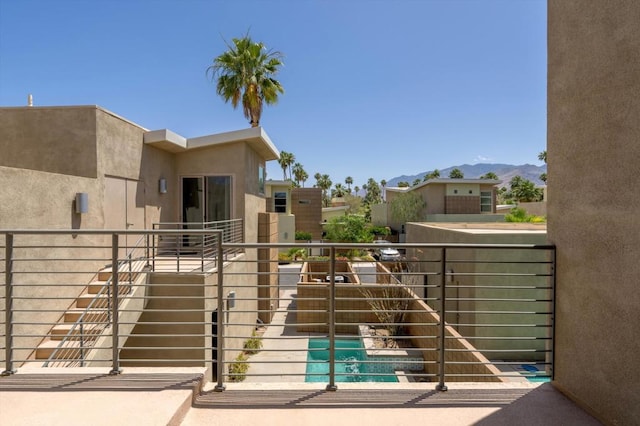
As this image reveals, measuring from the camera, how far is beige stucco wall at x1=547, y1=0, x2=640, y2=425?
6.61 feet

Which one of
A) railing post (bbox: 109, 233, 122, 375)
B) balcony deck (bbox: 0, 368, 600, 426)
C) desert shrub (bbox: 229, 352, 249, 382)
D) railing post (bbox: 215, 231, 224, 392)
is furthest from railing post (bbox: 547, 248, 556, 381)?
desert shrub (bbox: 229, 352, 249, 382)

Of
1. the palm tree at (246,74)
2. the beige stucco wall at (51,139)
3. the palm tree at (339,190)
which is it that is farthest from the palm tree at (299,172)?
the beige stucco wall at (51,139)

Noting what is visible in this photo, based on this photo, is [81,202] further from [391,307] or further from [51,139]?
[391,307]

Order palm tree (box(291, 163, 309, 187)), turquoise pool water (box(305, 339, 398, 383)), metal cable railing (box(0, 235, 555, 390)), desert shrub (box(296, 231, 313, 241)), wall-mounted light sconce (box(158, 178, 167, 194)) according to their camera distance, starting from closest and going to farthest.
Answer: metal cable railing (box(0, 235, 555, 390))
turquoise pool water (box(305, 339, 398, 383))
wall-mounted light sconce (box(158, 178, 167, 194))
desert shrub (box(296, 231, 313, 241))
palm tree (box(291, 163, 309, 187))

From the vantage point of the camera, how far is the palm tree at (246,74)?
572 inches

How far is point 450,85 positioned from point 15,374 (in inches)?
990

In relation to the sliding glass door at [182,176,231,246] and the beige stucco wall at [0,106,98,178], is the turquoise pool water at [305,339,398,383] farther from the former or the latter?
the beige stucco wall at [0,106,98,178]

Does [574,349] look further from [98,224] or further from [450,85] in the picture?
[450,85]

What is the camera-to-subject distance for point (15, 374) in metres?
2.79

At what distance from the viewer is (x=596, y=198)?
7.44 feet

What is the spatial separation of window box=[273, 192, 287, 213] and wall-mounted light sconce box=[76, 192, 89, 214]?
18.8m

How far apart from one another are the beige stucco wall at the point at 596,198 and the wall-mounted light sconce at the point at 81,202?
759cm

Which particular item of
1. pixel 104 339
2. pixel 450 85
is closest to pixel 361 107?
pixel 450 85

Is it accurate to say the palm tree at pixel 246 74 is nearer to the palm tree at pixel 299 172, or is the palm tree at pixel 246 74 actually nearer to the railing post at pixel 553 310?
the railing post at pixel 553 310
